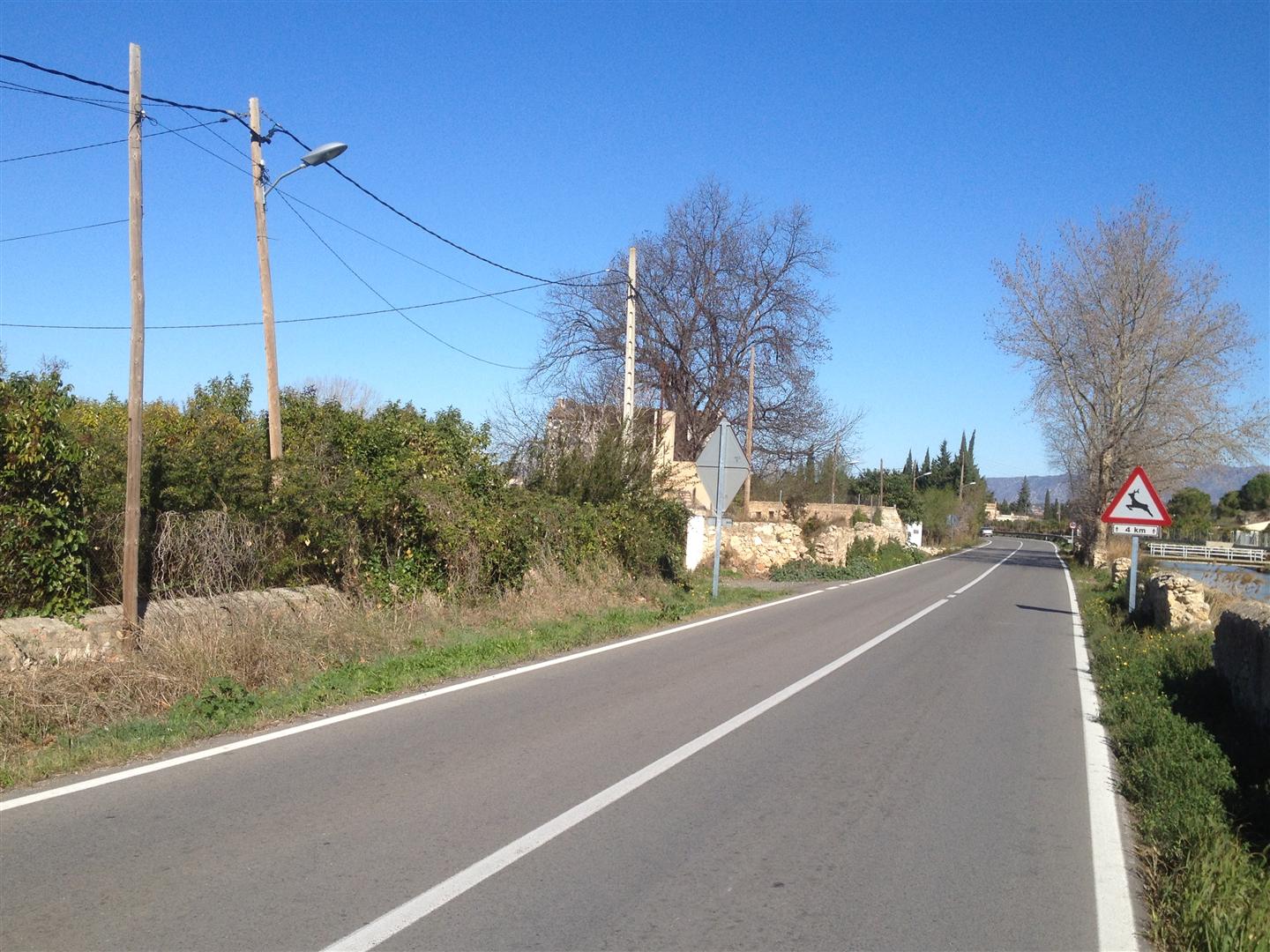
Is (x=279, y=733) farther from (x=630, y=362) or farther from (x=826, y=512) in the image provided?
(x=826, y=512)

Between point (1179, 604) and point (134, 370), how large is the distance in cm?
1386

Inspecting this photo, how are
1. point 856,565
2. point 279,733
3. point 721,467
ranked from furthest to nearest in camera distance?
point 856,565
point 721,467
point 279,733

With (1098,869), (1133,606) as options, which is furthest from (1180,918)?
(1133,606)

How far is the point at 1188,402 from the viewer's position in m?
41.6

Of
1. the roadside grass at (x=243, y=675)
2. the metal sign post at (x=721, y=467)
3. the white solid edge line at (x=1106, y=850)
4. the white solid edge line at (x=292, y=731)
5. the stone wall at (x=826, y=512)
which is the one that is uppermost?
the metal sign post at (x=721, y=467)

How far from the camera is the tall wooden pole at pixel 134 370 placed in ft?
30.5

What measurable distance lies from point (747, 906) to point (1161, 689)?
7.54m

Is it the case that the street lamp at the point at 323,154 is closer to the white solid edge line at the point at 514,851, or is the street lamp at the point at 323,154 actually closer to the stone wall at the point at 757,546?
the white solid edge line at the point at 514,851

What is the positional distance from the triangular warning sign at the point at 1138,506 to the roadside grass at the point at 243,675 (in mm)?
8781

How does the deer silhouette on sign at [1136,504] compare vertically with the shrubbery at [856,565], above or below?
above

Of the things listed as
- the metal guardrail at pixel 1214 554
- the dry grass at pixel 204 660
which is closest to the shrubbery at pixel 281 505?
the dry grass at pixel 204 660

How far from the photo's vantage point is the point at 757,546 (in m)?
29.9

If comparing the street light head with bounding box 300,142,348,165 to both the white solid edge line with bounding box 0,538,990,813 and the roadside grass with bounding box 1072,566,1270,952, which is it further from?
the roadside grass with bounding box 1072,566,1270,952

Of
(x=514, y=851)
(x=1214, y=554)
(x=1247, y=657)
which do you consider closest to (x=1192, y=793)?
(x=1247, y=657)
